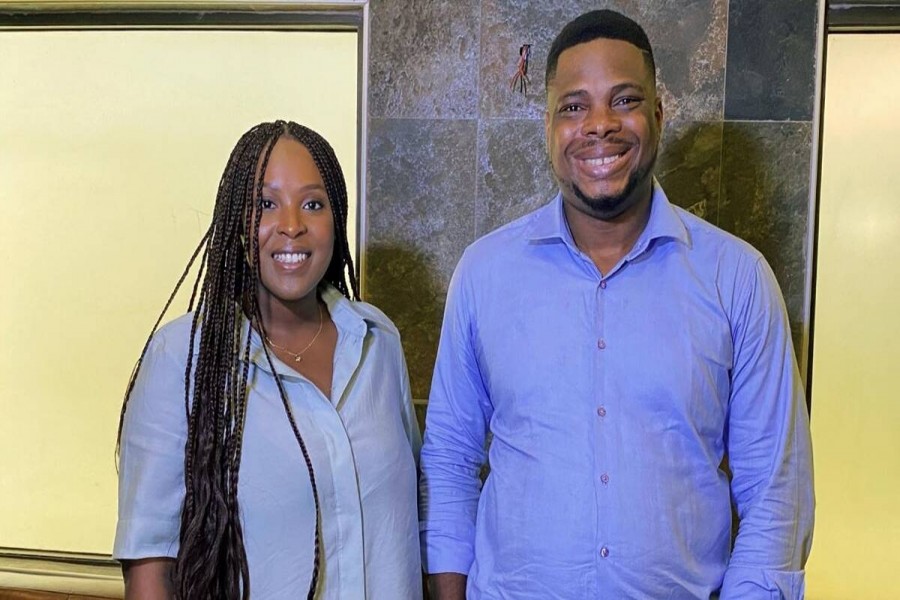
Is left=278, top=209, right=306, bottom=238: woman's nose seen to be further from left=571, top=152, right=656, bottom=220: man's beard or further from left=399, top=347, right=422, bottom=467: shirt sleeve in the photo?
left=571, top=152, right=656, bottom=220: man's beard

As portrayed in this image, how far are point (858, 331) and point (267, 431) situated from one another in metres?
1.52

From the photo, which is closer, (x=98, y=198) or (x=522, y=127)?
(x=522, y=127)

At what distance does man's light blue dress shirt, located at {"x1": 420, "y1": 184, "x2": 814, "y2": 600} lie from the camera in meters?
1.17

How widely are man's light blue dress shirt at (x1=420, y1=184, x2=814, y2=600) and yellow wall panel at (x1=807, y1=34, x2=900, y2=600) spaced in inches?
33.0

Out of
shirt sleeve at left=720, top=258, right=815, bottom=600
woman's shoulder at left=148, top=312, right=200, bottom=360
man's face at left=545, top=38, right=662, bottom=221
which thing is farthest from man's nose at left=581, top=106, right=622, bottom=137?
woman's shoulder at left=148, top=312, right=200, bottom=360

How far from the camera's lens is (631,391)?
1.19 metres

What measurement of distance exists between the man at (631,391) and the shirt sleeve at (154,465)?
0.50 meters

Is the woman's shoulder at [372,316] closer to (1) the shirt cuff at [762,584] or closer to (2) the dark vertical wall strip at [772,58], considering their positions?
(1) the shirt cuff at [762,584]

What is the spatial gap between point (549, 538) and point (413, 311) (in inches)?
30.1

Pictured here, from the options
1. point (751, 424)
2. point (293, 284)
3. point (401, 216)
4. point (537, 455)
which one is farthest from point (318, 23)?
point (751, 424)

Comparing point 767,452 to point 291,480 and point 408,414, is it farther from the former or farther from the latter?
point 291,480

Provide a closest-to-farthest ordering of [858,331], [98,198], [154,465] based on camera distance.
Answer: [154,465]
[858,331]
[98,198]

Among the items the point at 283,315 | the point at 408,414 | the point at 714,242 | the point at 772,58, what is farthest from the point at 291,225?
the point at 772,58

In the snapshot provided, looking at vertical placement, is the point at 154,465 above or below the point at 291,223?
below
